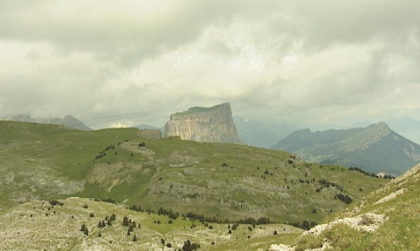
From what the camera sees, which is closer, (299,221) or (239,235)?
(239,235)

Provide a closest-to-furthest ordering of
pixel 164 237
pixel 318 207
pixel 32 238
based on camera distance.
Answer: pixel 32 238 < pixel 164 237 < pixel 318 207

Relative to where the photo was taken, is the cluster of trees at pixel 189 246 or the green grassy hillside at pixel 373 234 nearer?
the green grassy hillside at pixel 373 234

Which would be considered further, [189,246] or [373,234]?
[189,246]

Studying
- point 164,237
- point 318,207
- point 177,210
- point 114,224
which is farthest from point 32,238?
point 318,207

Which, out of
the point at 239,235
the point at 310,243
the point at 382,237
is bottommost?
the point at 239,235

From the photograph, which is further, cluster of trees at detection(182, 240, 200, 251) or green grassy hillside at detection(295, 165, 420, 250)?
cluster of trees at detection(182, 240, 200, 251)

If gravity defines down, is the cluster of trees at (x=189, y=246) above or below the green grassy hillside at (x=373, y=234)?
below

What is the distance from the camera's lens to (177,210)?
186500 mm

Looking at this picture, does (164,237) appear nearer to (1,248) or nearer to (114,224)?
(114,224)

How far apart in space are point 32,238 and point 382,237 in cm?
8652

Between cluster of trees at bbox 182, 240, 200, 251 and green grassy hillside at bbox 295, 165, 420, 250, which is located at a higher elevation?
green grassy hillside at bbox 295, 165, 420, 250

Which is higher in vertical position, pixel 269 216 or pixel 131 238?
pixel 131 238

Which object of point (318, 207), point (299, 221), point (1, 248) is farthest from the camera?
point (318, 207)

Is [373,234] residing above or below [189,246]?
above
